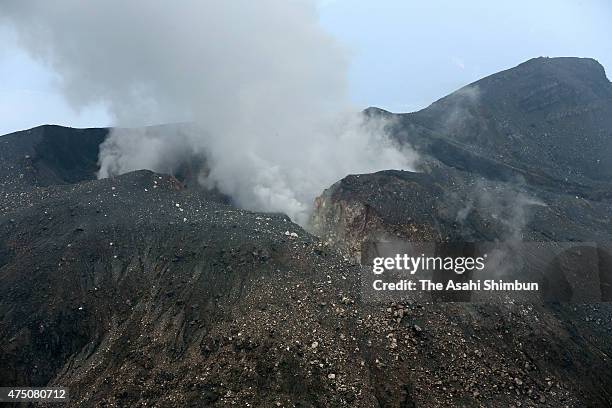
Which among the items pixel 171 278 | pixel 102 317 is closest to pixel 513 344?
pixel 171 278

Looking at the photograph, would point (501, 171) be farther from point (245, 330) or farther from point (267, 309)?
point (245, 330)

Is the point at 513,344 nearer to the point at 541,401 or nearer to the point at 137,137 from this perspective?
the point at 541,401

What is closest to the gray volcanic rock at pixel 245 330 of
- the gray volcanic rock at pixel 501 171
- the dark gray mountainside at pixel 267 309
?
the dark gray mountainside at pixel 267 309

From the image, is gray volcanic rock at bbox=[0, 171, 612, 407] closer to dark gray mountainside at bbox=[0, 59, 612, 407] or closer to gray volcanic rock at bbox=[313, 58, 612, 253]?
dark gray mountainside at bbox=[0, 59, 612, 407]

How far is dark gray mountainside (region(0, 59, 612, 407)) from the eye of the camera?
18125 mm

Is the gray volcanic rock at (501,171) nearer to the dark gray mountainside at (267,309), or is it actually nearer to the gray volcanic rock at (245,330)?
the dark gray mountainside at (267,309)

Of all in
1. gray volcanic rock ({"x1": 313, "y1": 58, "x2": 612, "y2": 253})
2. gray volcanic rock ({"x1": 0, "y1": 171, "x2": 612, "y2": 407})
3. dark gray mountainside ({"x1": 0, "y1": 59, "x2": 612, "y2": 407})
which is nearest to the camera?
gray volcanic rock ({"x1": 0, "y1": 171, "x2": 612, "y2": 407})

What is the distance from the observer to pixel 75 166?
128 ft

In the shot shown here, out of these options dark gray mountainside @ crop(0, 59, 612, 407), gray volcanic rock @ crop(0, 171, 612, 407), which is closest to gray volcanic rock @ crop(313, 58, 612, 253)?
dark gray mountainside @ crop(0, 59, 612, 407)

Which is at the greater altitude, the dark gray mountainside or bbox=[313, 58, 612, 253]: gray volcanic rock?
bbox=[313, 58, 612, 253]: gray volcanic rock

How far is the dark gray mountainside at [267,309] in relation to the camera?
59.5 ft

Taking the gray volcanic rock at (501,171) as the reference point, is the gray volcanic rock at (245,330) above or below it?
below

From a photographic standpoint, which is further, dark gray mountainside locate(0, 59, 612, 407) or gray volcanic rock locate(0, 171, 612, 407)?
dark gray mountainside locate(0, 59, 612, 407)

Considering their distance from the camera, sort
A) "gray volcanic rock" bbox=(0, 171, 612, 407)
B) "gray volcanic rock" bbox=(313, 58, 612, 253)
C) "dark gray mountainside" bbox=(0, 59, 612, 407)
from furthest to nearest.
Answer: "gray volcanic rock" bbox=(313, 58, 612, 253) < "dark gray mountainside" bbox=(0, 59, 612, 407) < "gray volcanic rock" bbox=(0, 171, 612, 407)
